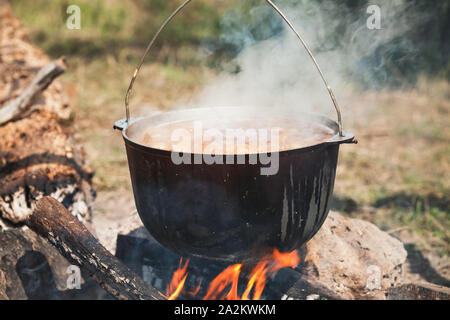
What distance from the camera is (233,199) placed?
1728mm

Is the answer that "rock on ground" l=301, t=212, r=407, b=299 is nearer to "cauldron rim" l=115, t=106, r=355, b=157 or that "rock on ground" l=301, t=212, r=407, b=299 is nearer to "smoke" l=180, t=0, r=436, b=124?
"cauldron rim" l=115, t=106, r=355, b=157

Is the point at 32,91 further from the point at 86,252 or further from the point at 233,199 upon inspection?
the point at 233,199

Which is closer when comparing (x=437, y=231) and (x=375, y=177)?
(x=437, y=231)

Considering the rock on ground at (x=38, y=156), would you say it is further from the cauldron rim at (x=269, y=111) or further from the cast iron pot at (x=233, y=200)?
the cast iron pot at (x=233, y=200)

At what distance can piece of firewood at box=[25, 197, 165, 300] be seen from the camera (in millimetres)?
1936

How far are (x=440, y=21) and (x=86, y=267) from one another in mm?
7837

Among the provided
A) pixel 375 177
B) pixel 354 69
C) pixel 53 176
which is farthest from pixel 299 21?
pixel 354 69

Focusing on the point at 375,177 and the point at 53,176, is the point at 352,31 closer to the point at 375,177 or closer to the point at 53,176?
the point at 375,177

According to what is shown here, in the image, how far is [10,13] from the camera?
5.54 meters

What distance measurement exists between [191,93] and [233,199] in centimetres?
632

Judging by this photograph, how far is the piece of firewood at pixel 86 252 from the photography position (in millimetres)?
1936

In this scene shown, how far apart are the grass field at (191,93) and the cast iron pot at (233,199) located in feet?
6.46

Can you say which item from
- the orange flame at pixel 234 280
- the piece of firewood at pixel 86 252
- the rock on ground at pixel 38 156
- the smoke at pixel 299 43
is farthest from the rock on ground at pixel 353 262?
the rock on ground at pixel 38 156
